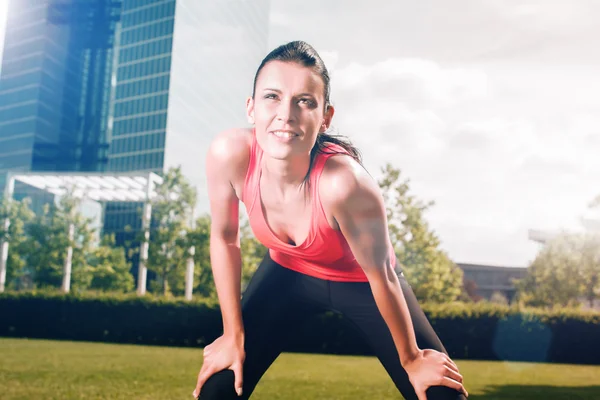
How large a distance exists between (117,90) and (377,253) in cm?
6024

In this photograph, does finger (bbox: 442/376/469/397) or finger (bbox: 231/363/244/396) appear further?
finger (bbox: 231/363/244/396)

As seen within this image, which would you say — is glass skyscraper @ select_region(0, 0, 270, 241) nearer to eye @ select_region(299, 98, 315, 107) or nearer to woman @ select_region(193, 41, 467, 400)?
woman @ select_region(193, 41, 467, 400)

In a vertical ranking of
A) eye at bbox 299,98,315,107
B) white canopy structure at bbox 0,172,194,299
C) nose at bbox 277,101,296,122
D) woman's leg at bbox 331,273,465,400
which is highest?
white canopy structure at bbox 0,172,194,299

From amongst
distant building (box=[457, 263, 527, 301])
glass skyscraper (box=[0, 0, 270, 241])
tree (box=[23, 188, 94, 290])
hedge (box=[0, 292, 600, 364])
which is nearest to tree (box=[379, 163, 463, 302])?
hedge (box=[0, 292, 600, 364])

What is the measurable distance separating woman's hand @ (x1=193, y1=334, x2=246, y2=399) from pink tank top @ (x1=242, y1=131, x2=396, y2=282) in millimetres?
458

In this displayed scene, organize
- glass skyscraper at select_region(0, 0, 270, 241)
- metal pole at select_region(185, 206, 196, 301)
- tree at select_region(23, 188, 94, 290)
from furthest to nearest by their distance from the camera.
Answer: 1. glass skyscraper at select_region(0, 0, 270, 241)
2. tree at select_region(23, 188, 94, 290)
3. metal pole at select_region(185, 206, 196, 301)

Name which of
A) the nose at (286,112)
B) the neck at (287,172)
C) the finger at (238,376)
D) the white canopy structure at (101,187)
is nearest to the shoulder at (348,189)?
the neck at (287,172)

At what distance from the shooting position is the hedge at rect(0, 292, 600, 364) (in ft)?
48.7

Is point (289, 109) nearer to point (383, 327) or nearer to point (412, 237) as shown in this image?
point (383, 327)

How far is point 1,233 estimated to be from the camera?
83.1 feet

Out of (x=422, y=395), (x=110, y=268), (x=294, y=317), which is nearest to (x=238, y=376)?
(x=294, y=317)

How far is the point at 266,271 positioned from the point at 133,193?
24987mm

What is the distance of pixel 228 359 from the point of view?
2801 millimetres

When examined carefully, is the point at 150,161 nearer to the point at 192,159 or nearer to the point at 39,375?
the point at 192,159
